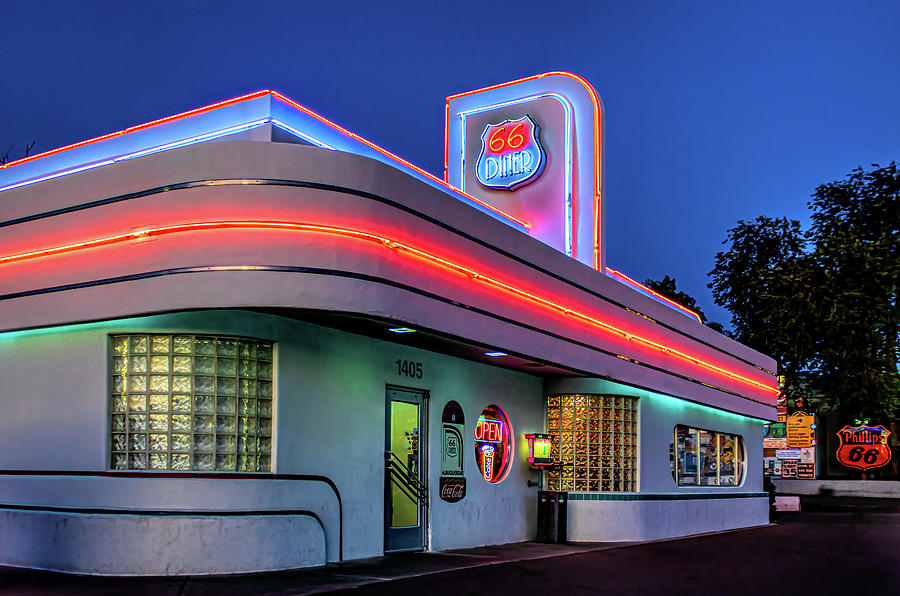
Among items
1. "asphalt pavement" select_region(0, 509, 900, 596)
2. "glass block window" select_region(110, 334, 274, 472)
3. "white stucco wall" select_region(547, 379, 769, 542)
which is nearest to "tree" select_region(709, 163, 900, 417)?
"white stucco wall" select_region(547, 379, 769, 542)

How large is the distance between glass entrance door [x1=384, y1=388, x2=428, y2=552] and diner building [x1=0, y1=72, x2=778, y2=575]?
0.03 m

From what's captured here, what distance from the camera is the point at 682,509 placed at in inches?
821

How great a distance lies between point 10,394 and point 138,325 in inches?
92.0

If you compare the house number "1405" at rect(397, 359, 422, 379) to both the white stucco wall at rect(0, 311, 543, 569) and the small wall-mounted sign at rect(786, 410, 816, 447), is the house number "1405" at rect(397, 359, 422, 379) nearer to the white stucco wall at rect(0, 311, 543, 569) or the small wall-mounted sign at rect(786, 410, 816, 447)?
the white stucco wall at rect(0, 311, 543, 569)

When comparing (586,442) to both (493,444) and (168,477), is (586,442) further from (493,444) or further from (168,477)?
(168,477)

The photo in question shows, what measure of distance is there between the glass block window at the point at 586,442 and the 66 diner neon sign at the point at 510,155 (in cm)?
452

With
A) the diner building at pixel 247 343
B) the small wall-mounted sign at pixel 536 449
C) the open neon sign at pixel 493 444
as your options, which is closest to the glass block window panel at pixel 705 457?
the small wall-mounted sign at pixel 536 449

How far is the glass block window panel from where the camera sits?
21.6 meters

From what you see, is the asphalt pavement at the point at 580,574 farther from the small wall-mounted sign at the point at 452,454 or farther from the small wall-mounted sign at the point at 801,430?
the small wall-mounted sign at the point at 801,430

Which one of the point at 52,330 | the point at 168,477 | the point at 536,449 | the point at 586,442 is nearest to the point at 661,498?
the point at 586,442

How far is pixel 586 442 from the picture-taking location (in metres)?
18.5

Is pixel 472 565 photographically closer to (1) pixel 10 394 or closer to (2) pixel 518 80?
(1) pixel 10 394

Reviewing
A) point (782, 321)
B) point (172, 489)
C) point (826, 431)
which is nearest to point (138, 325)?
point (172, 489)

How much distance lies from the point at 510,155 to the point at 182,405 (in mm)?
10364
